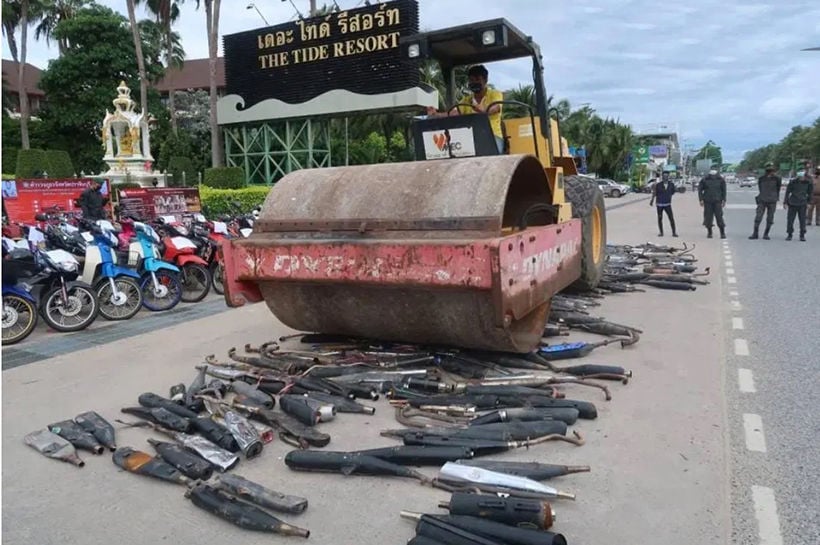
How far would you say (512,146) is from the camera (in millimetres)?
6473

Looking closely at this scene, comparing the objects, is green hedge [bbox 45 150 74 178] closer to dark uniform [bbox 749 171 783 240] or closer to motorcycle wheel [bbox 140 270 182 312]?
motorcycle wheel [bbox 140 270 182 312]

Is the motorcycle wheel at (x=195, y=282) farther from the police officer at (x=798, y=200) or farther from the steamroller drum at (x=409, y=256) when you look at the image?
the police officer at (x=798, y=200)

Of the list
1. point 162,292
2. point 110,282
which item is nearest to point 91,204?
point 162,292

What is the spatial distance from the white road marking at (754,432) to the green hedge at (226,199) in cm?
1442

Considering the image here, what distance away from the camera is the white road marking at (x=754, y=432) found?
3.63 m

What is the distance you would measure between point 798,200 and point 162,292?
1336 centimetres

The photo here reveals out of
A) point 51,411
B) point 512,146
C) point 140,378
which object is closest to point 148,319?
point 140,378

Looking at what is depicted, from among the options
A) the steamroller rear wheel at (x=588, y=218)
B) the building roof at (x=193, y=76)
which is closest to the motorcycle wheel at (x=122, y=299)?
the steamroller rear wheel at (x=588, y=218)

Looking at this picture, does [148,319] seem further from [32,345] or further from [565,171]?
[565,171]

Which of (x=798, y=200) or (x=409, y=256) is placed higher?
(x=798, y=200)

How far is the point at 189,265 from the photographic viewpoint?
8.54 metres

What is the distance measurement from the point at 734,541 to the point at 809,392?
7.53 ft

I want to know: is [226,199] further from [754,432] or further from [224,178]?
[754,432]

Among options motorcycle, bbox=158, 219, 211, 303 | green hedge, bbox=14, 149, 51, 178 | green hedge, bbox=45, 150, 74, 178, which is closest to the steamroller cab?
motorcycle, bbox=158, 219, 211, 303
